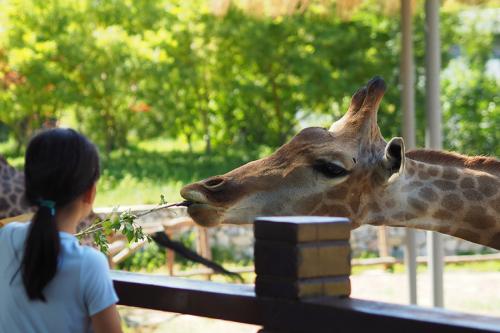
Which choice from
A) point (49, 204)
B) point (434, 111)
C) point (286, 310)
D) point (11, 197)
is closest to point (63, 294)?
point (49, 204)

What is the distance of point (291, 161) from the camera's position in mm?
3713

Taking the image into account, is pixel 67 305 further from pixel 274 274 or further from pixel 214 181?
pixel 214 181

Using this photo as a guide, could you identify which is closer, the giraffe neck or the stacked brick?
the stacked brick

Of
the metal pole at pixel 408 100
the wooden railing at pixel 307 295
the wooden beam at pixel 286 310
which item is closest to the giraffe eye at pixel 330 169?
the wooden beam at pixel 286 310

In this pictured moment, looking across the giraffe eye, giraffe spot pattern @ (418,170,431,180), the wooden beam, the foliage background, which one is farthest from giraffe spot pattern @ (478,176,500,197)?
the foliage background

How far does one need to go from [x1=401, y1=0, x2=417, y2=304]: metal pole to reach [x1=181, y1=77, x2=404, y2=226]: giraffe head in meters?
3.11

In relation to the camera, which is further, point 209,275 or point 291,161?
point 209,275

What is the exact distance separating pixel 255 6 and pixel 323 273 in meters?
6.43

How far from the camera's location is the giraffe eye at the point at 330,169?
3689 millimetres

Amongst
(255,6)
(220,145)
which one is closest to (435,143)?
(255,6)

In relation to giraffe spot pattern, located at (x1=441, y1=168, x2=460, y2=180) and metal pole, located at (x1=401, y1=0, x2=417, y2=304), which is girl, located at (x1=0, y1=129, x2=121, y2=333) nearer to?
giraffe spot pattern, located at (x1=441, y1=168, x2=460, y2=180)

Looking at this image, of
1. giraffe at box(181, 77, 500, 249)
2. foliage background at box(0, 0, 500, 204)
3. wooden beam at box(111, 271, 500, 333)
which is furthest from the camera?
foliage background at box(0, 0, 500, 204)

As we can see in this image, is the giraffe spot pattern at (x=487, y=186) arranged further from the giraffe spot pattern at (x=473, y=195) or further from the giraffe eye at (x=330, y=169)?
the giraffe eye at (x=330, y=169)

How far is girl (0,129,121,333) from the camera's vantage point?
192 cm
